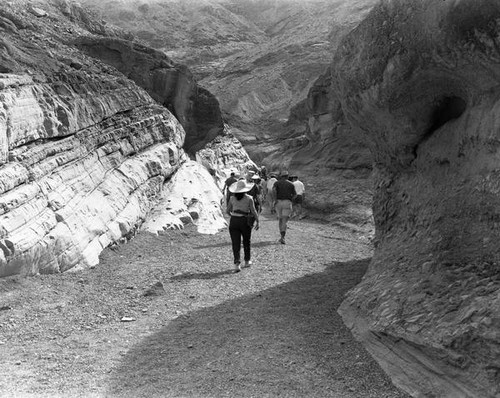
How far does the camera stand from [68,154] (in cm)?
1023

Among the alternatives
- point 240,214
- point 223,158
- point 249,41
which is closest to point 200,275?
point 240,214

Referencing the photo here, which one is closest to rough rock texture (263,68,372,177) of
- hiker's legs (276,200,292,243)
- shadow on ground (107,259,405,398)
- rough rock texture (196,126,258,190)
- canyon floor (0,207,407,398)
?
rough rock texture (196,126,258,190)

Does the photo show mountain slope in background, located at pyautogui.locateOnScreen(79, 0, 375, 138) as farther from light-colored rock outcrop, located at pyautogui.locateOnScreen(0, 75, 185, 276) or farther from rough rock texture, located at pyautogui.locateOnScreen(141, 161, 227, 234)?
light-colored rock outcrop, located at pyautogui.locateOnScreen(0, 75, 185, 276)

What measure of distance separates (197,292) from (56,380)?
2.91m

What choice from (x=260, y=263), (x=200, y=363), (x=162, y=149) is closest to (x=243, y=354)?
(x=200, y=363)

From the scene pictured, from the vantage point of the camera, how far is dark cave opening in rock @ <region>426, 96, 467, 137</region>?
6.01 m

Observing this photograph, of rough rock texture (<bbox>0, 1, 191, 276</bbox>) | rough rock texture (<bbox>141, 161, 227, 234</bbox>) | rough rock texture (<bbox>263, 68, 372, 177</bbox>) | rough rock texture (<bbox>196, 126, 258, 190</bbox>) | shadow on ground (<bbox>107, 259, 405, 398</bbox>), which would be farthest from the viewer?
rough rock texture (<bbox>196, 126, 258, 190</bbox>)

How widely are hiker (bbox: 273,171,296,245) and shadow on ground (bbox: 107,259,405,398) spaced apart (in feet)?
14.8

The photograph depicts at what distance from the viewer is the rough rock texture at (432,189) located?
418 cm

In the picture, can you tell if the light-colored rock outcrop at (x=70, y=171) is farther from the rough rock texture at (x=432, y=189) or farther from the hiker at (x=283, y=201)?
the rough rock texture at (x=432, y=189)

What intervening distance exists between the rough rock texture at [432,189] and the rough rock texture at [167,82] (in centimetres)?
1272

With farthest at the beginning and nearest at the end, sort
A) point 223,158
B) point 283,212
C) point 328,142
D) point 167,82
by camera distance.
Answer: point 223,158, point 328,142, point 167,82, point 283,212

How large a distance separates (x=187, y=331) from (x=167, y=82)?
14.7 m

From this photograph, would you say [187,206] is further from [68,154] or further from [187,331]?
[187,331]
